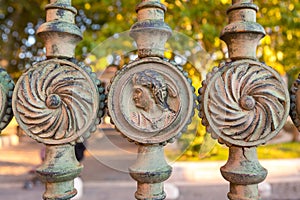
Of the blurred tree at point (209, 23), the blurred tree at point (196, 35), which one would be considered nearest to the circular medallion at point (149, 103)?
the blurred tree at point (196, 35)

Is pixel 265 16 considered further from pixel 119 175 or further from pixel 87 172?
pixel 87 172

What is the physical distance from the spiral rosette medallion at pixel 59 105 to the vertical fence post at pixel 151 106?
88 mm

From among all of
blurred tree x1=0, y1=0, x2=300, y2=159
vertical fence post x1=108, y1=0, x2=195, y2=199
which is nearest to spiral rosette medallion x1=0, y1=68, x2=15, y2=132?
vertical fence post x1=108, y1=0, x2=195, y2=199

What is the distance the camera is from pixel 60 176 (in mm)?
883

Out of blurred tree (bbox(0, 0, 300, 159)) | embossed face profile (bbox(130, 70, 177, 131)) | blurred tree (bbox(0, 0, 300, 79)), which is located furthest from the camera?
blurred tree (bbox(0, 0, 300, 79))

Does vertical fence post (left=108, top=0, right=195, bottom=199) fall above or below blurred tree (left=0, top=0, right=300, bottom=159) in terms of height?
below

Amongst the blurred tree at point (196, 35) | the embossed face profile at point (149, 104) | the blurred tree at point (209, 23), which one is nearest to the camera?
the embossed face profile at point (149, 104)

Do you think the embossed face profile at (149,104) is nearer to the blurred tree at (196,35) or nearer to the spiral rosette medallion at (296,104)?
the spiral rosette medallion at (296,104)

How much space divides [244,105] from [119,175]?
474 centimetres

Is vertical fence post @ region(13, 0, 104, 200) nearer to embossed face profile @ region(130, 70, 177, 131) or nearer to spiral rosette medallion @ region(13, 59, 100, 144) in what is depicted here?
spiral rosette medallion @ region(13, 59, 100, 144)

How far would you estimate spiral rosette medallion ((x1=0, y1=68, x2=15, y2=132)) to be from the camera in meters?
0.90

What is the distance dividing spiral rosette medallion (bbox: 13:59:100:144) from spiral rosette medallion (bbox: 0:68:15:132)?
0.05 meters

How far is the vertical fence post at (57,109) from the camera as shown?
878 millimetres

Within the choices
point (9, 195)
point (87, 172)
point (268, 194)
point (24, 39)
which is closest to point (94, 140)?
point (9, 195)
